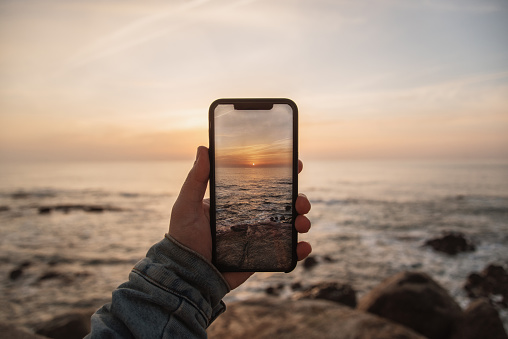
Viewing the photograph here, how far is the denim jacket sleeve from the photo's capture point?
161cm

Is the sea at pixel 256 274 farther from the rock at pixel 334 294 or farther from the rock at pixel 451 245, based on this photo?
the rock at pixel 334 294

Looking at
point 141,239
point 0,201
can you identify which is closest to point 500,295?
point 141,239

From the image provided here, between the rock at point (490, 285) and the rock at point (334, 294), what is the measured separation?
4327mm

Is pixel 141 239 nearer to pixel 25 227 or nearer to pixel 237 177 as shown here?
pixel 25 227

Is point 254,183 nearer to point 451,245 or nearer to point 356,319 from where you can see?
point 356,319

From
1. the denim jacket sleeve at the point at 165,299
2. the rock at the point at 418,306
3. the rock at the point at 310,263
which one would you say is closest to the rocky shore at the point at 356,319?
the rock at the point at 418,306

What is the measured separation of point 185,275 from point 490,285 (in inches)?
514

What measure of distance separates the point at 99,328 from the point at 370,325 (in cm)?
394

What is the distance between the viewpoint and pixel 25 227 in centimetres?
2248

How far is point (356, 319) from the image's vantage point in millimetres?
4656

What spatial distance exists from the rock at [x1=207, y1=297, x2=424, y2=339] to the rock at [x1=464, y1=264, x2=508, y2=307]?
8.22 meters

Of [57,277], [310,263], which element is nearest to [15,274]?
[57,277]

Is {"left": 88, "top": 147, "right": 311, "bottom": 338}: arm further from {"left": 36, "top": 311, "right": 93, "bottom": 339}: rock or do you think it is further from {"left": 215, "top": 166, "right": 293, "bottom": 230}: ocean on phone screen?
{"left": 36, "top": 311, "right": 93, "bottom": 339}: rock

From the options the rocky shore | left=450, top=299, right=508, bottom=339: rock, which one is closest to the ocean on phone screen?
the rocky shore
